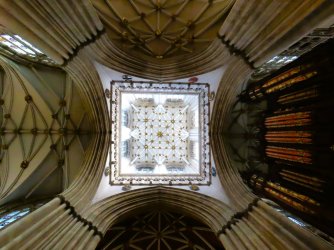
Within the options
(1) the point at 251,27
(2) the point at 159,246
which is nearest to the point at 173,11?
(1) the point at 251,27

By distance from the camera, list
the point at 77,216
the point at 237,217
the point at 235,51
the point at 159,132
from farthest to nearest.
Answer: the point at 159,132, the point at 235,51, the point at 237,217, the point at 77,216

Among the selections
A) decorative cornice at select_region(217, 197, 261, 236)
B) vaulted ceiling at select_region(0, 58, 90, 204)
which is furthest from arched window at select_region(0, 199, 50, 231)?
decorative cornice at select_region(217, 197, 261, 236)

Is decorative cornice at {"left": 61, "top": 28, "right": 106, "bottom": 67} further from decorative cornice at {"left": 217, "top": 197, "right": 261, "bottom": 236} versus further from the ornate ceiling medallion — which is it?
decorative cornice at {"left": 217, "top": 197, "right": 261, "bottom": 236}

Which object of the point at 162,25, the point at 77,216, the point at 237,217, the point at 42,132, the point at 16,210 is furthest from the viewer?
the point at 42,132

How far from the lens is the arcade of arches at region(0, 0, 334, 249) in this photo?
691cm

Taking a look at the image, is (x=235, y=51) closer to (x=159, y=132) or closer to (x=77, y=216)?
(x=159, y=132)

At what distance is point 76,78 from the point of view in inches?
306

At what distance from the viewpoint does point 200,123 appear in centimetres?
996

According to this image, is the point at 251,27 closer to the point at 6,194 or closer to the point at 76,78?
the point at 76,78

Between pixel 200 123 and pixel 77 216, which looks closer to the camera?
pixel 77 216

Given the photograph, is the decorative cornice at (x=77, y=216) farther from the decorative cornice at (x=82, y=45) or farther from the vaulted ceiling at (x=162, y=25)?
the vaulted ceiling at (x=162, y=25)

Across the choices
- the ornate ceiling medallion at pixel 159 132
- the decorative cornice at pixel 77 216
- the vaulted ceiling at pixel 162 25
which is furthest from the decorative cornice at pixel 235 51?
the decorative cornice at pixel 77 216

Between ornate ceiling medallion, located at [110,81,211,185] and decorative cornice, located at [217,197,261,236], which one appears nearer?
decorative cornice, located at [217,197,261,236]

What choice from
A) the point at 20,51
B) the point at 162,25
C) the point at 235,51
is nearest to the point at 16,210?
the point at 20,51
